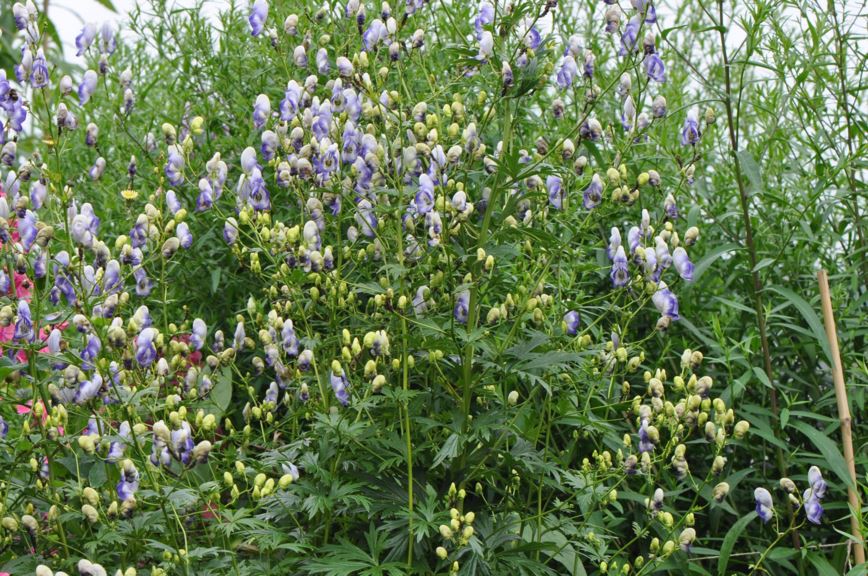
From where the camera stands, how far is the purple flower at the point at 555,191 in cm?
293

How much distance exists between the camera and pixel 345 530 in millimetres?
2969

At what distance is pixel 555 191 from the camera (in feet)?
9.66

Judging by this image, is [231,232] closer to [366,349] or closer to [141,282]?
[141,282]

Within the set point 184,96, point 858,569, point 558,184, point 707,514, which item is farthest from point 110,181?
point 858,569

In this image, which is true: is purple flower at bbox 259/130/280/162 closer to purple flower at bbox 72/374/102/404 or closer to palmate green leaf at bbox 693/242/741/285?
purple flower at bbox 72/374/102/404

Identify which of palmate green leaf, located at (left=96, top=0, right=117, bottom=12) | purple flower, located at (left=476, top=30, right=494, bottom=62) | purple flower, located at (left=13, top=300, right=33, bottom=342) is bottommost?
purple flower, located at (left=13, top=300, right=33, bottom=342)

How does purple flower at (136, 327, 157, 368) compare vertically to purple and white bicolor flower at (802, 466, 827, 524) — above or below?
above

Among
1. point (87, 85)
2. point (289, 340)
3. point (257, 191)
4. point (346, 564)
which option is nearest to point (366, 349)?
point (289, 340)

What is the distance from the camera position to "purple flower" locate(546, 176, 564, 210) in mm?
2928

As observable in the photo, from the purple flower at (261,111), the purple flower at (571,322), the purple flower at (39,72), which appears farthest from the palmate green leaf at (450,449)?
the purple flower at (39,72)

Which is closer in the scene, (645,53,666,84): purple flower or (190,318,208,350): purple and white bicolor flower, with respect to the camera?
(190,318,208,350): purple and white bicolor flower

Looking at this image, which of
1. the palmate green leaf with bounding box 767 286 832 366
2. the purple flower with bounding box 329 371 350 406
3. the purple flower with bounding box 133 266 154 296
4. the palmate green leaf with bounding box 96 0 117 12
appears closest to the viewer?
the purple flower with bounding box 329 371 350 406

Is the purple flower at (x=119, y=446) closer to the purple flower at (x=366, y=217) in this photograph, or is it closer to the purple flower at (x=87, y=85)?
the purple flower at (x=366, y=217)

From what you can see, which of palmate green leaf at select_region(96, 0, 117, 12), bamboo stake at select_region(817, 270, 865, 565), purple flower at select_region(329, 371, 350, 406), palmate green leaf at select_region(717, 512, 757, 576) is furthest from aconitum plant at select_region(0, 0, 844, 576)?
palmate green leaf at select_region(96, 0, 117, 12)
